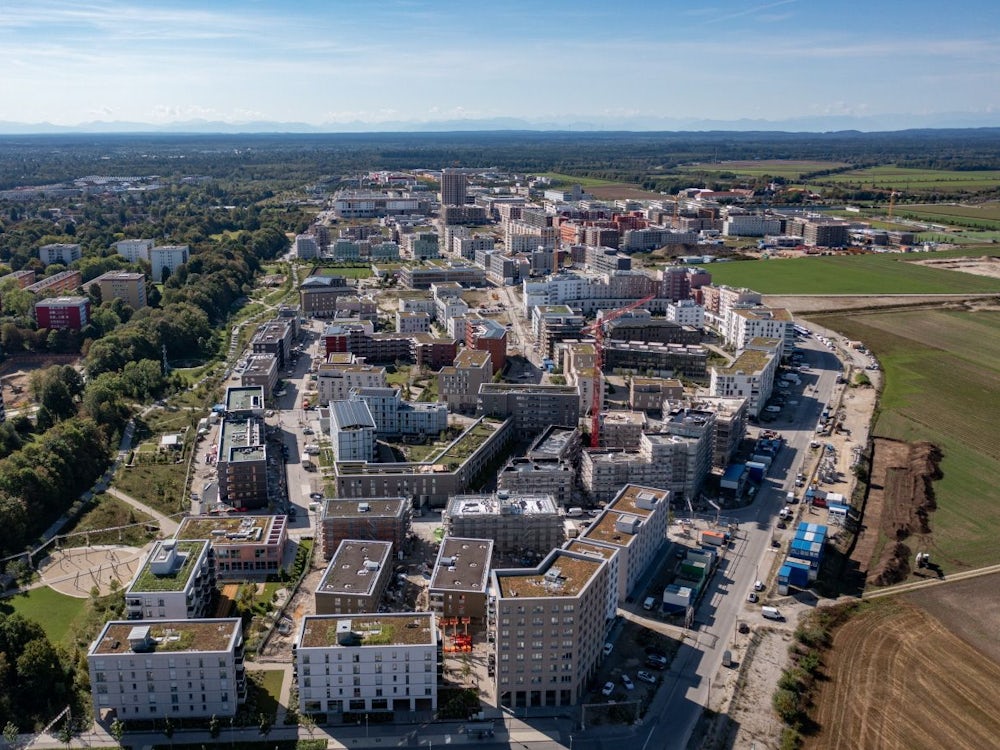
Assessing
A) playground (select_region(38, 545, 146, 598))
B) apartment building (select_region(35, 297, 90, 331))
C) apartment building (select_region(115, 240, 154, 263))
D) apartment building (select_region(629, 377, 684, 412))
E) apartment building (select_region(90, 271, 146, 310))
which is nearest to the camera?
playground (select_region(38, 545, 146, 598))

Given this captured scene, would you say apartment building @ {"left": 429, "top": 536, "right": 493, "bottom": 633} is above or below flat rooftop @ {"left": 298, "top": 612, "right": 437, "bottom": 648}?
below

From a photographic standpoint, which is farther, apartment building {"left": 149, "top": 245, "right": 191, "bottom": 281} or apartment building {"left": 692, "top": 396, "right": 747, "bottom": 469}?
apartment building {"left": 149, "top": 245, "right": 191, "bottom": 281}

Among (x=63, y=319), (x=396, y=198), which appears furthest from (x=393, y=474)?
(x=396, y=198)

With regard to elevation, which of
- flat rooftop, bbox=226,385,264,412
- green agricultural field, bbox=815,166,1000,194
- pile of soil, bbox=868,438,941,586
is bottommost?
pile of soil, bbox=868,438,941,586

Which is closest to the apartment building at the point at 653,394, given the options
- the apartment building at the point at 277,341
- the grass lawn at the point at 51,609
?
the apartment building at the point at 277,341

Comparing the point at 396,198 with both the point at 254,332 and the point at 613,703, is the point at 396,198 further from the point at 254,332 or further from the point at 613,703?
the point at 613,703

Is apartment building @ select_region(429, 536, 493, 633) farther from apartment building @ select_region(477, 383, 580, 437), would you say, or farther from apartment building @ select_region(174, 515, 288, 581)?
apartment building @ select_region(477, 383, 580, 437)

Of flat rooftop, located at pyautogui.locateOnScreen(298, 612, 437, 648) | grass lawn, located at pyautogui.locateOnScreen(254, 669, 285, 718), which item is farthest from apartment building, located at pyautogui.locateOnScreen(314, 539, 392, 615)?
grass lawn, located at pyautogui.locateOnScreen(254, 669, 285, 718)
